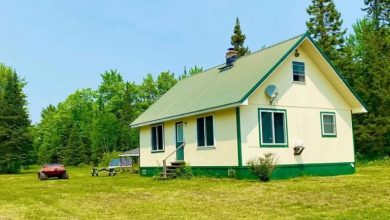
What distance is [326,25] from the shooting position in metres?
48.8

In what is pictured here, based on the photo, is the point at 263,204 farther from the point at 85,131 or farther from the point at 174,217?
the point at 85,131

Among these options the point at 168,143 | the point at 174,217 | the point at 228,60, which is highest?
the point at 228,60

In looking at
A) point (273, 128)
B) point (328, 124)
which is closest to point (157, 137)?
point (273, 128)

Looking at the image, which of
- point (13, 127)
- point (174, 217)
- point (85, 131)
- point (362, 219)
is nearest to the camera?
point (362, 219)

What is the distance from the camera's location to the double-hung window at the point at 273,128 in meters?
19.9

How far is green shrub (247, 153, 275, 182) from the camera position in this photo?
1822 cm

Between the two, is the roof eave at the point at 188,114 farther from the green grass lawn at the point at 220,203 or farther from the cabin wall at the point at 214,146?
the green grass lawn at the point at 220,203

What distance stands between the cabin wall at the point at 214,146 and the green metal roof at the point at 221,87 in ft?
2.11

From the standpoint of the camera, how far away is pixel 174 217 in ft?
33.4

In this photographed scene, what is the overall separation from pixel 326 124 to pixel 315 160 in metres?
2.01

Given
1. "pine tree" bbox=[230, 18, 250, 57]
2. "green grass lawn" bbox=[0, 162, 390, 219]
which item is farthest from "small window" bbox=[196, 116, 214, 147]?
"pine tree" bbox=[230, 18, 250, 57]

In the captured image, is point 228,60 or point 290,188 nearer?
point 290,188

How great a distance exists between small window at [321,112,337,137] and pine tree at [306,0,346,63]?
25.6 meters

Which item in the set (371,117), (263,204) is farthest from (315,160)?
(371,117)
